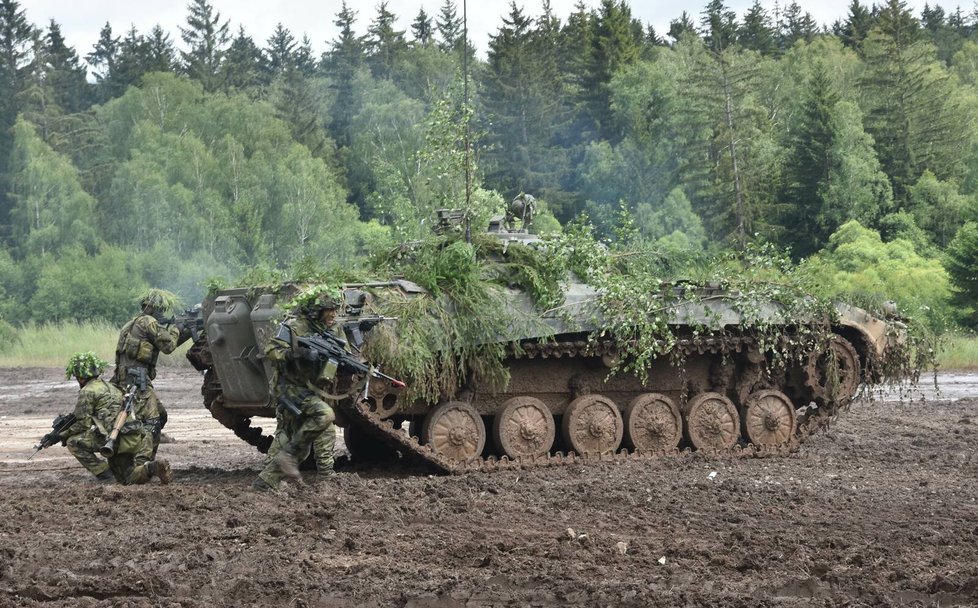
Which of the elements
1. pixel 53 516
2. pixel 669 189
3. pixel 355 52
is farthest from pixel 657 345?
pixel 355 52

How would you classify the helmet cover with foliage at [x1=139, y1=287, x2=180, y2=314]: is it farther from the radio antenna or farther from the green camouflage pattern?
the radio antenna

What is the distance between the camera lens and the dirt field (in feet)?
25.8

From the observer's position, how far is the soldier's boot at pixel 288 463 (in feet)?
39.5

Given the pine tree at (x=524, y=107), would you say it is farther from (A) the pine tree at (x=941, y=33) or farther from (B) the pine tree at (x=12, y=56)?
(A) the pine tree at (x=941, y=33)

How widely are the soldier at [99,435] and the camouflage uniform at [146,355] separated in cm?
21

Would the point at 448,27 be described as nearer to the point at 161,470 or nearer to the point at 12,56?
the point at 12,56

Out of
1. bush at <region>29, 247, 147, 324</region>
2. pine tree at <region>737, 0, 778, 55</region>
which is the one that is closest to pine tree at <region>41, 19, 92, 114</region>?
bush at <region>29, 247, 147, 324</region>

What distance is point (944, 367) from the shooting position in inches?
1138

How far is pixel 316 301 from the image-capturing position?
12.0m

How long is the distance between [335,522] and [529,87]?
39985 millimetres

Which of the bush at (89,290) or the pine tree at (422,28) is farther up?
the pine tree at (422,28)

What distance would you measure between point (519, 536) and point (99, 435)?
5108mm

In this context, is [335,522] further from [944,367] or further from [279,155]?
[279,155]

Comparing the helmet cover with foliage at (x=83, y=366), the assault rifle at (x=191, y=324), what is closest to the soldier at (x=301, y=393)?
the helmet cover with foliage at (x=83, y=366)
